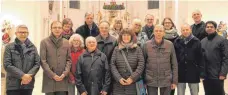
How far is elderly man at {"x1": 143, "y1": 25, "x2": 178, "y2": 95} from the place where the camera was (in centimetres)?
518

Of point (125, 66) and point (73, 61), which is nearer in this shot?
point (125, 66)

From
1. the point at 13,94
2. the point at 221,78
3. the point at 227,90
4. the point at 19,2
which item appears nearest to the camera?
the point at 13,94

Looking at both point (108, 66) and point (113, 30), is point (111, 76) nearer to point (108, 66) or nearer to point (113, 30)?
point (108, 66)

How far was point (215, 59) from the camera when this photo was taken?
5.77 m

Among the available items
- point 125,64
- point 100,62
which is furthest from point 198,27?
point 100,62

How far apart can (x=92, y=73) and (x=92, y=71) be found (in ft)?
0.11

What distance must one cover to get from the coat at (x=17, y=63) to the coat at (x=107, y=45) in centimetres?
119

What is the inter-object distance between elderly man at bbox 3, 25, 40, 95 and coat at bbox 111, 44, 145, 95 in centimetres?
131

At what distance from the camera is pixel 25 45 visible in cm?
502

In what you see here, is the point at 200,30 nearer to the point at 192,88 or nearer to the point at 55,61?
the point at 192,88

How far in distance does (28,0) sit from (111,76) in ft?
22.5

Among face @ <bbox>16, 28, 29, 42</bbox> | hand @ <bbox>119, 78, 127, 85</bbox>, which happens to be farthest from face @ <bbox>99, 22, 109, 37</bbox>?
face @ <bbox>16, 28, 29, 42</bbox>

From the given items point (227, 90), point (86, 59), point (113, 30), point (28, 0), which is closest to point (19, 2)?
point (28, 0)

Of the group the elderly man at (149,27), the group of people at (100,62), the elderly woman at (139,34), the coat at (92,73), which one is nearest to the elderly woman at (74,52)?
the group of people at (100,62)
